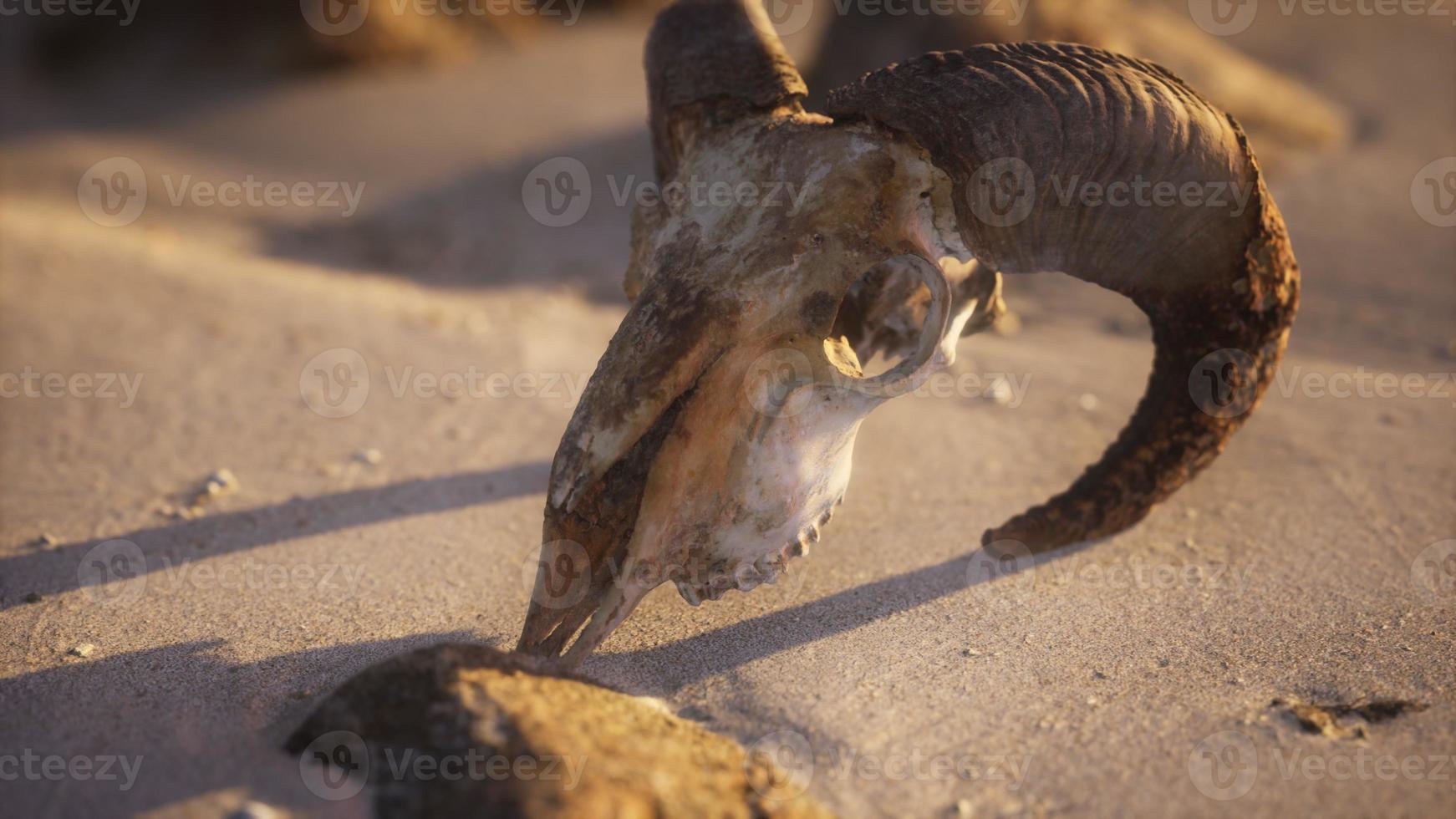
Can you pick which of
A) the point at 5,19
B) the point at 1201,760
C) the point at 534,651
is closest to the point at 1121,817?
the point at 1201,760

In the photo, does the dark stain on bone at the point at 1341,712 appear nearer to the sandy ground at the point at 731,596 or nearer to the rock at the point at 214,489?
the sandy ground at the point at 731,596

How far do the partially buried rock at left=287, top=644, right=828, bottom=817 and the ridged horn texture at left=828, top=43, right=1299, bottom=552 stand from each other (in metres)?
1.39

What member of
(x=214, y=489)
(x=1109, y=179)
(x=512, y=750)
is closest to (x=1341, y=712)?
(x=1109, y=179)

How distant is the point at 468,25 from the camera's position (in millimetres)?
10242

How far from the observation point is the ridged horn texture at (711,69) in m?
2.95

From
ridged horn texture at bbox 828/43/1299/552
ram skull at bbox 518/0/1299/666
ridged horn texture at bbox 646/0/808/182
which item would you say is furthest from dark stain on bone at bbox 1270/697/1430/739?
ridged horn texture at bbox 646/0/808/182

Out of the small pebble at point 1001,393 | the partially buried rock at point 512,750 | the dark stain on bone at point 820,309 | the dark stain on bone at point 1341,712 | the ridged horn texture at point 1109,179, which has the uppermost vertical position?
the ridged horn texture at point 1109,179

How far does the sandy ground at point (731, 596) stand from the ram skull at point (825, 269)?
0.40 metres

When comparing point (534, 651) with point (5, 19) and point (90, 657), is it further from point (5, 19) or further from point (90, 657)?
point (5, 19)

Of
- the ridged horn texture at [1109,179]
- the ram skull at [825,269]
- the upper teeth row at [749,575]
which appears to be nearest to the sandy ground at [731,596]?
the upper teeth row at [749,575]

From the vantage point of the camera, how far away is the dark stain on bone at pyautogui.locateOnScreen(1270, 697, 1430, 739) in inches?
98.1

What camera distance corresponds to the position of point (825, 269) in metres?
2.63

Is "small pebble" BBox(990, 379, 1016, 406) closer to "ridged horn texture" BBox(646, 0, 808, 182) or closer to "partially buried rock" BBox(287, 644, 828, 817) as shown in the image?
"ridged horn texture" BBox(646, 0, 808, 182)

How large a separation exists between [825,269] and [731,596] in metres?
1.05
